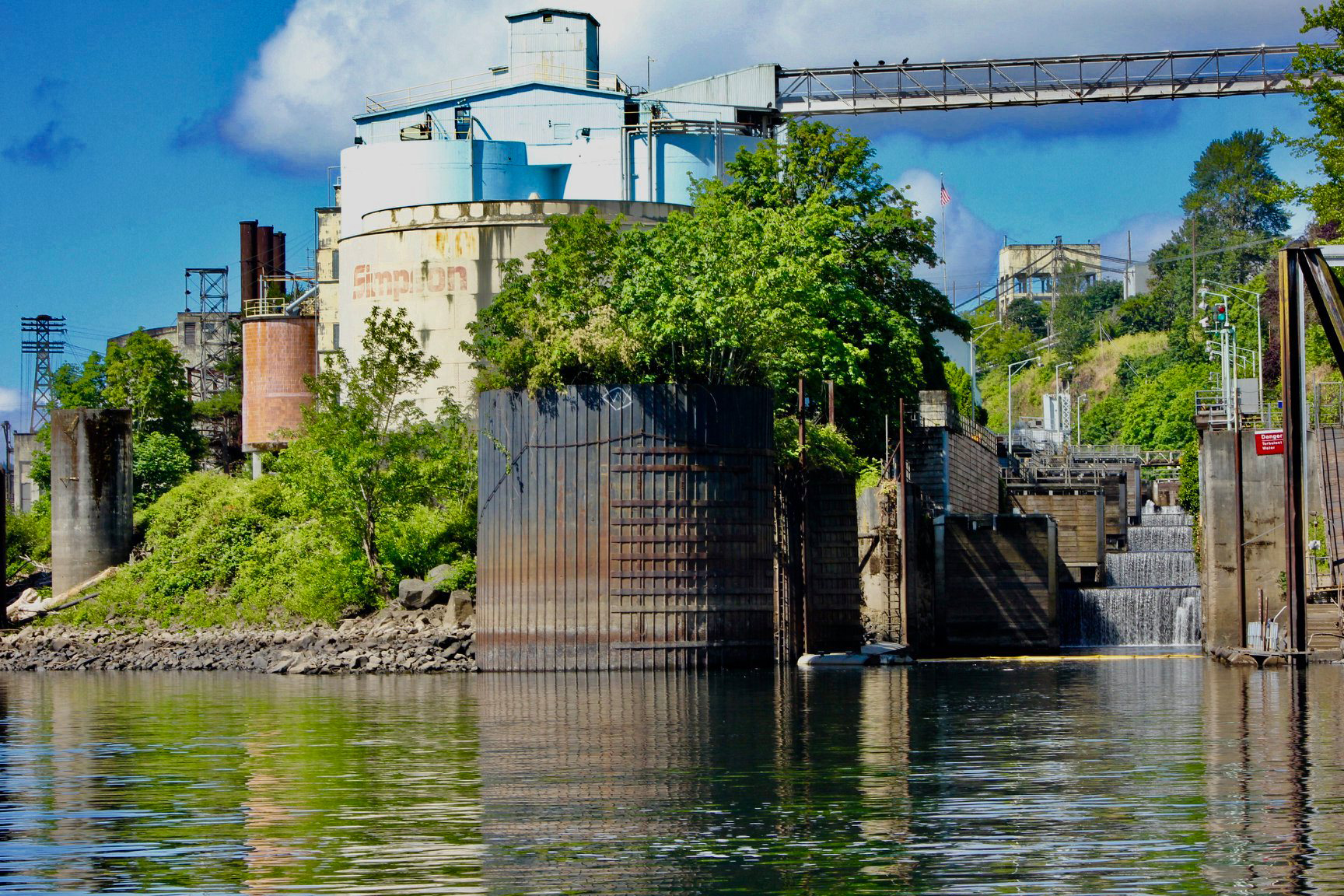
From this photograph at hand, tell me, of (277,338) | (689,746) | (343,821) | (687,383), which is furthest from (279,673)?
(277,338)

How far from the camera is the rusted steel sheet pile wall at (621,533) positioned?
43.2 m

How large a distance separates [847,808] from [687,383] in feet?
75.3

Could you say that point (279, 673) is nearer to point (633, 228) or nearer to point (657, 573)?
point (657, 573)

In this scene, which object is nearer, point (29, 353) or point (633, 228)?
point (633, 228)

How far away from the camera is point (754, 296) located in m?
47.1

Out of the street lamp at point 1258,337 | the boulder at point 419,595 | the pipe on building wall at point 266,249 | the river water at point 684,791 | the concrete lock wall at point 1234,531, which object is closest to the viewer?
the river water at point 684,791

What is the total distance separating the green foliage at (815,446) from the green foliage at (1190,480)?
2006 inches

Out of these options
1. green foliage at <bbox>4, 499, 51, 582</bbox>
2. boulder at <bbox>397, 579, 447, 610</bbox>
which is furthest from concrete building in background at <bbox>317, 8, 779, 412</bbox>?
boulder at <bbox>397, 579, 447, 610</bbox>

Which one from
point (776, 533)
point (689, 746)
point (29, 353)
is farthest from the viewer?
point (29, 353)

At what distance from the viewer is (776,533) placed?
1826 inches

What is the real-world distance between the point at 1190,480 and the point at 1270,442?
50473 mm

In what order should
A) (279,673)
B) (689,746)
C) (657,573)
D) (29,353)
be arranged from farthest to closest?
(29,353), (279,673), (657,573), (689,746)

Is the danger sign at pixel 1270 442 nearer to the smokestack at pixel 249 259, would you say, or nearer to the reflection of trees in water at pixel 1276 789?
the reflection of trees in water at pixel 1276 789

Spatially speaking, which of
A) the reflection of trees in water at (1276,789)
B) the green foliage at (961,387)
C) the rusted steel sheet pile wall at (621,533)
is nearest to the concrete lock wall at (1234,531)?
the reflection of trees in water at (1276,789)
